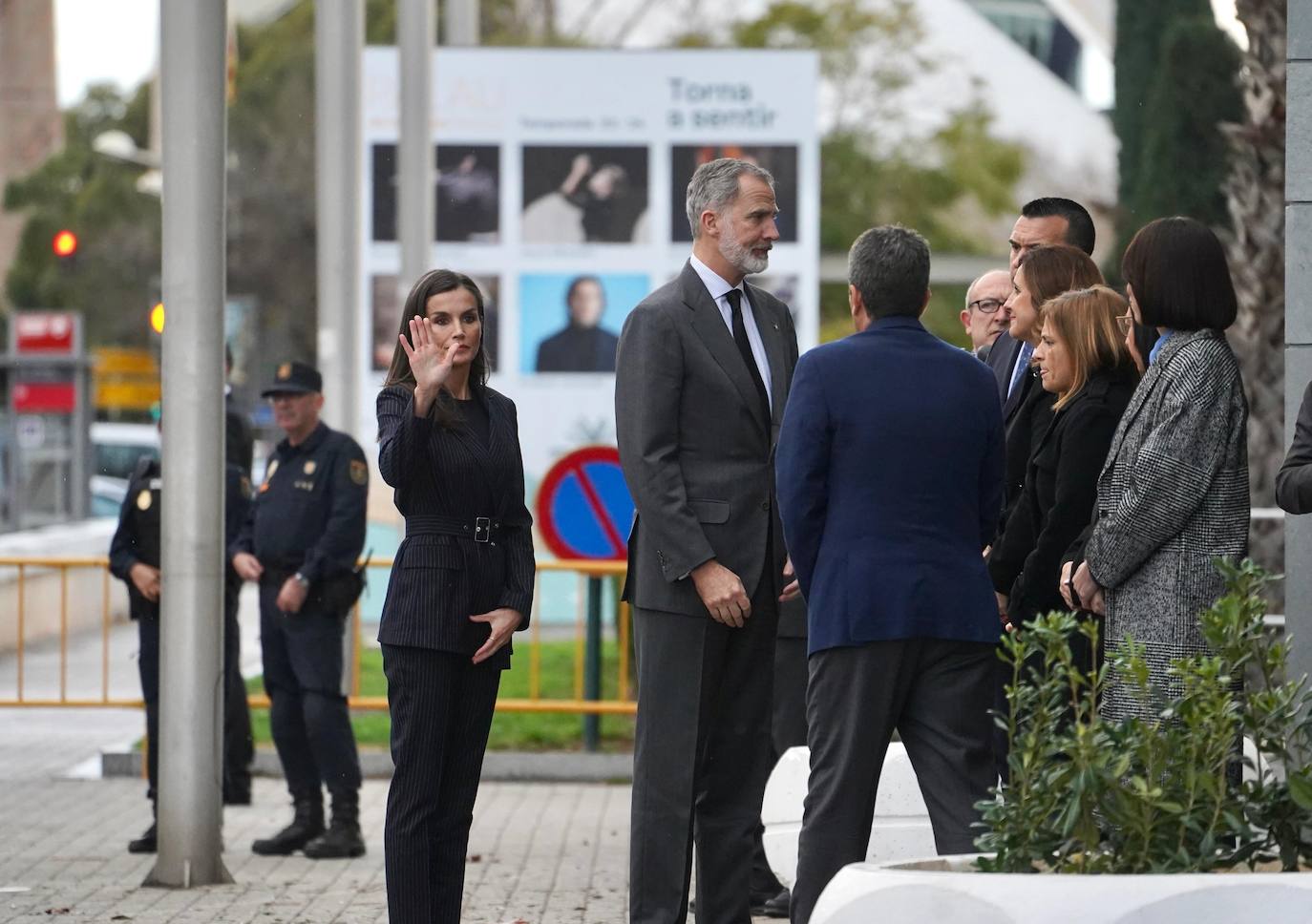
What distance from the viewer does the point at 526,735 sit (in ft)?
44.4

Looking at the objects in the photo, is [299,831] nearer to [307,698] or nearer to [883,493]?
[307,698]

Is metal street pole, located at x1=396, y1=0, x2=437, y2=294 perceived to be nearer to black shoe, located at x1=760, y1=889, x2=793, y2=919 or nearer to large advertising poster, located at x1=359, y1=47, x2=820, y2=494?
large advertising poster, located at x1=359, y1=47, x2=820, y2=494

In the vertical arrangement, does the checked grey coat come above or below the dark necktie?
below

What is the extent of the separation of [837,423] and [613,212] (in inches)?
502

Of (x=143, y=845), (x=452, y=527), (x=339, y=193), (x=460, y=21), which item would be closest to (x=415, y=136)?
(x=339, y=193)

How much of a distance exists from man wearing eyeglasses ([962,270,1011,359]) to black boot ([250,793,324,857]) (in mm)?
3493

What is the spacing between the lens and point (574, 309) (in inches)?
735

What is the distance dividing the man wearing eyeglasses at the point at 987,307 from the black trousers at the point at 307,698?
3040 millimetres

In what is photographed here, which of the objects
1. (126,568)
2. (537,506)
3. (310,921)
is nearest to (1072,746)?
(310,921)

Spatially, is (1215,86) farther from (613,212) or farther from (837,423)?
(837,423)

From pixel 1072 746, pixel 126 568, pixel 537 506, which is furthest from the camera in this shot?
pixel 537 506

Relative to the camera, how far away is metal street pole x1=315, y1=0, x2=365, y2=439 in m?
14.7

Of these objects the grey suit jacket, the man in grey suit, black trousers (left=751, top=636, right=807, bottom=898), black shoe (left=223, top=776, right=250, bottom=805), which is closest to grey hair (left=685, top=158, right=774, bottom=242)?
the man in grey suit

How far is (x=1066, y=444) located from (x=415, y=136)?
9425 millimetres
